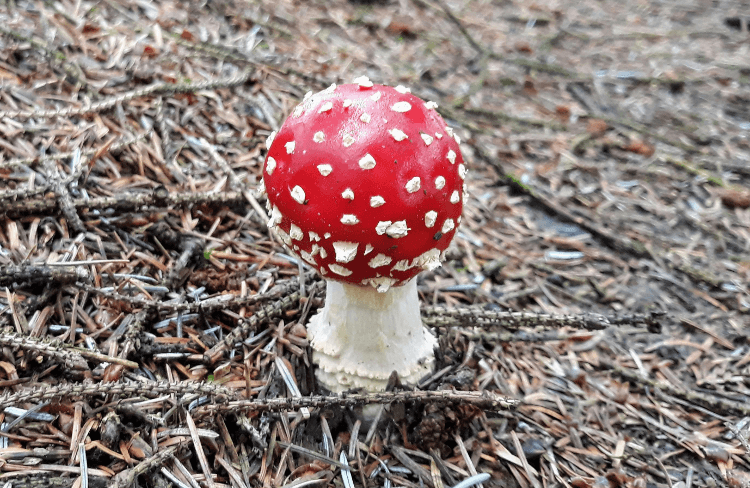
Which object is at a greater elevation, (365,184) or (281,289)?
(365,184)

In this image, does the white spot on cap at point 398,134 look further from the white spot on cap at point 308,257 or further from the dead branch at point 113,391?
the dead branch at point 113,391

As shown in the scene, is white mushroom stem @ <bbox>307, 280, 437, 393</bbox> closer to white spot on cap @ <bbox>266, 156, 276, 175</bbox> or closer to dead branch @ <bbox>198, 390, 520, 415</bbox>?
dead branch @ <bbox>198, 390, 520, 415</bbox>

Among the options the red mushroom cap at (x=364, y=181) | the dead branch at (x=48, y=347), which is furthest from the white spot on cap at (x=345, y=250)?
the dead branch at (x=48, y=347)

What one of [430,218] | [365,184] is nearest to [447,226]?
[430,218]

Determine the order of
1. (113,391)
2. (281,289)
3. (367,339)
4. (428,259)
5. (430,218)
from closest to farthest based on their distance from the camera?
(113,391) → (430,218) → (428,259) → (367,339) → (281,289)

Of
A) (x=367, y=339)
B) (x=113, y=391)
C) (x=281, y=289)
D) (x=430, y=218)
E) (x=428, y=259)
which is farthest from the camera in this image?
(x=281, y=289)

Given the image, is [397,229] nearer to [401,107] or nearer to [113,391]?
[401,107]
